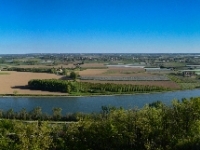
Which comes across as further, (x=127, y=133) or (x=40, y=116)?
(x=40, y=116)

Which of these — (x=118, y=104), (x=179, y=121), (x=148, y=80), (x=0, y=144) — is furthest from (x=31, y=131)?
(x=148, y=80)

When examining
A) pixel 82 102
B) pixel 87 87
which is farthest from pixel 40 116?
pixel 87 87

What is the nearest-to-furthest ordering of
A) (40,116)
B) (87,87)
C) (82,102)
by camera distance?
(40,116)
(82,102)
(87,87)

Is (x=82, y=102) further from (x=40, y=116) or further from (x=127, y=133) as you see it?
(x=127, y=133)

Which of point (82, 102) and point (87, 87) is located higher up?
point (87, 87)

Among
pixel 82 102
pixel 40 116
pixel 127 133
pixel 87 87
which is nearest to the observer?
pixel 127 133

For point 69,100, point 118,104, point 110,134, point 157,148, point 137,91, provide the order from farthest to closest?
point 137,91
point 69,100
point 118,104
point 110,134
point 157,148

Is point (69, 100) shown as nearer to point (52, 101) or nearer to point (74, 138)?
point (52, 101)
